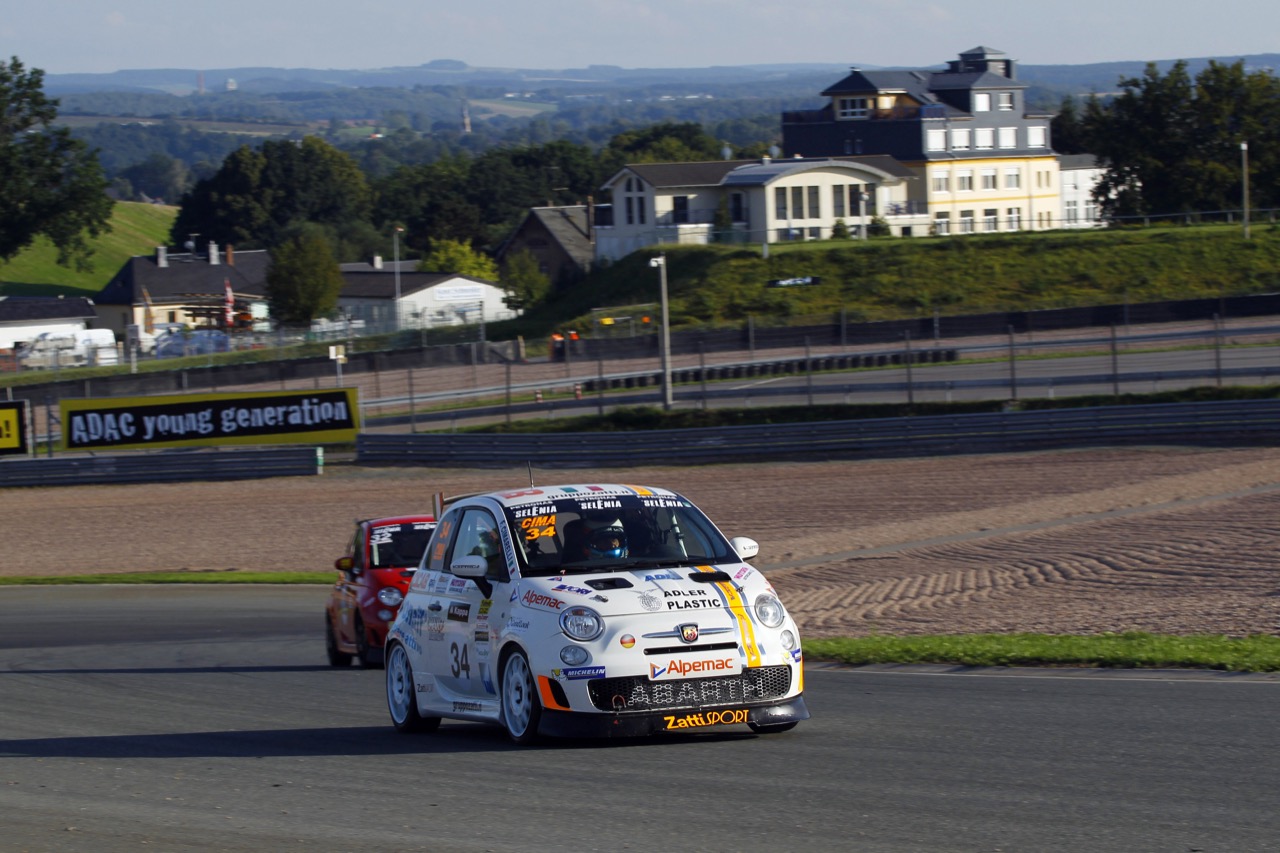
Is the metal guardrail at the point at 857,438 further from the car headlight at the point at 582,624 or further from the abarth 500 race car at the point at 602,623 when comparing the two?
the car headlight at the point at 582,624

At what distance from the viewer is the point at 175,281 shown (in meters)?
107

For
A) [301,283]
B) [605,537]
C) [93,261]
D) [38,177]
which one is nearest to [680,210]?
[301,283]

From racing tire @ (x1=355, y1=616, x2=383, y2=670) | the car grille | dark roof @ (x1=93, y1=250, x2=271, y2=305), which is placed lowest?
racing tire @ (x1=355, y1=616, x2=383, y2=670)

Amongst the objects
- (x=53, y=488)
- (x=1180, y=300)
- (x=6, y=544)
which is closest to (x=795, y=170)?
(x=1180, y=300)

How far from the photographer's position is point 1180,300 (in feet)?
194

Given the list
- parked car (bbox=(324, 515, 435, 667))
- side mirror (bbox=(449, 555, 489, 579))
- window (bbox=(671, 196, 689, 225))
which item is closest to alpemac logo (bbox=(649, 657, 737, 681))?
side mirror (bbox=(449, 555, 489, 579))

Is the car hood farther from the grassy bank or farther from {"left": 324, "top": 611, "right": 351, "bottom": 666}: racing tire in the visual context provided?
{"left": 324, "top": 611, "right": 351, "bottom": 666}: racing tire

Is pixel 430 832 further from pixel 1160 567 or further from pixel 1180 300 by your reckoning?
pixel 1180 300

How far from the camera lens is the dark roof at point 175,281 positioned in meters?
105

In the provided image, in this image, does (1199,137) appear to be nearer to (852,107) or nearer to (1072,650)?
(852,107)

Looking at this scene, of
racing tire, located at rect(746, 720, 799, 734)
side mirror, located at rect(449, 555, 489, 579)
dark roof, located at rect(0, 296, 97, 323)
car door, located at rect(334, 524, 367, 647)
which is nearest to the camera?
racing tire, located at rect(746, 720, 799, 734)

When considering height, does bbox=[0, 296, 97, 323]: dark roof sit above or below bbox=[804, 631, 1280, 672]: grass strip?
above

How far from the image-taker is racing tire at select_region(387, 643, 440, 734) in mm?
10227

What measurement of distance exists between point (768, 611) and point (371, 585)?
7.44 m
